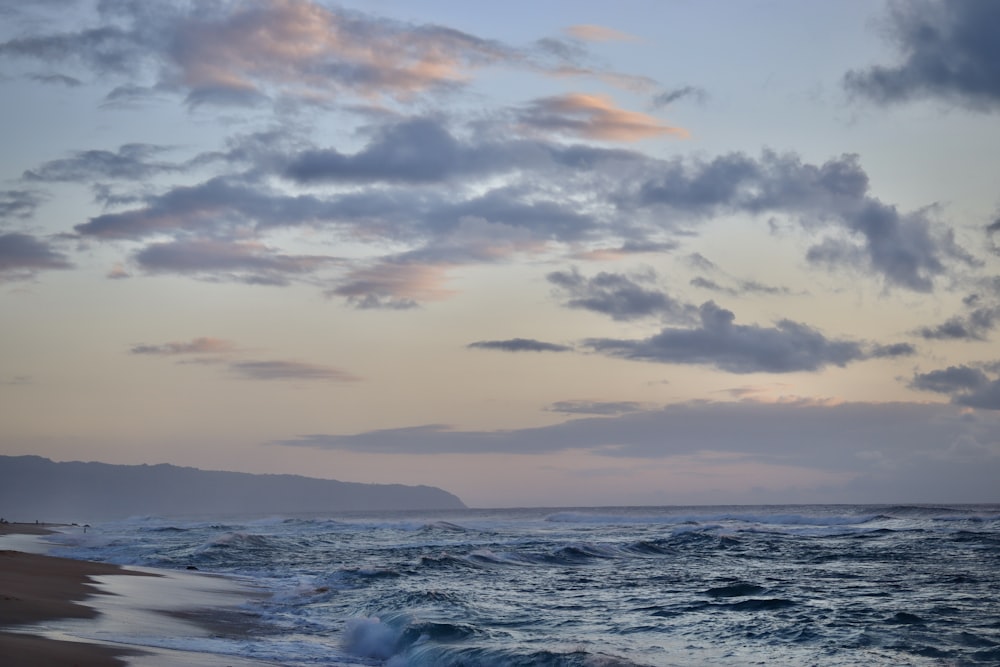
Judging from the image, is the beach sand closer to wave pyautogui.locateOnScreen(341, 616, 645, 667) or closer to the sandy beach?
the sandy beach

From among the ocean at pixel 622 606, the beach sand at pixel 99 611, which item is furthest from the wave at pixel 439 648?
the beach sand at pixel 99 611

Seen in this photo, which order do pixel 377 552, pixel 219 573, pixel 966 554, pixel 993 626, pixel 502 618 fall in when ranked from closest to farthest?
1. pixel 993 626
2. pixel 502 618
3. pixel 966 554
4. pixel 219 573
5. pixel 377 552

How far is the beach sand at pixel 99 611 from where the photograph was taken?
38.3 ft

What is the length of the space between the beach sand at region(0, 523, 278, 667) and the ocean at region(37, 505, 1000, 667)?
2.53 feet

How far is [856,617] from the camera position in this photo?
54.6ft

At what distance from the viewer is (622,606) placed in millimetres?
19641

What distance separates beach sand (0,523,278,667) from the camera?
1167cm

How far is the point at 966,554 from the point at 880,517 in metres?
36.7

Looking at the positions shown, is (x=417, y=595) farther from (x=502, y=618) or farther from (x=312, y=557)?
(x=312, y=557)

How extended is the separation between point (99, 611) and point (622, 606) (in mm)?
10924

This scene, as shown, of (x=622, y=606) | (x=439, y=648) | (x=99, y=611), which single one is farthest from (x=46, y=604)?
(x=622, y=606)

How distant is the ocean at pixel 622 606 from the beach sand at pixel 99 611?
2.53 ft

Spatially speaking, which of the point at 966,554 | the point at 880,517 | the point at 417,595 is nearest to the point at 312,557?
the point at 417,595

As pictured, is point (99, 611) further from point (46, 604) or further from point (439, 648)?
point (439, 648)
